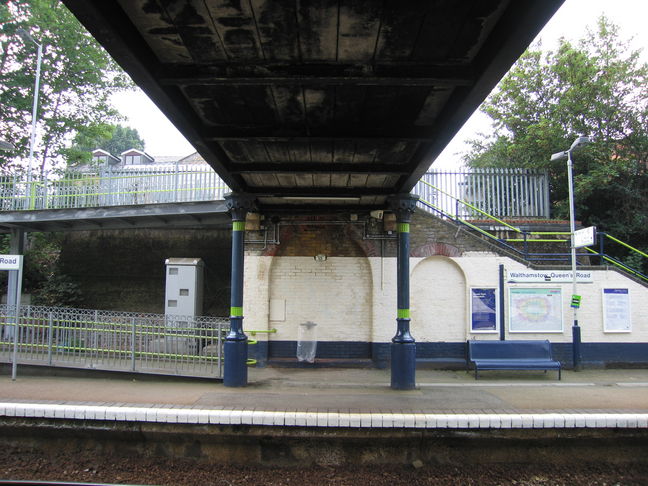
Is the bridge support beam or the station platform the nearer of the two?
the station platform

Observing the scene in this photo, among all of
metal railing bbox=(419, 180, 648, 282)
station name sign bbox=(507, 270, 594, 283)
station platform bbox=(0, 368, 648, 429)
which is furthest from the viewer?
metal railing bbox=(419, 180, 648, 282)

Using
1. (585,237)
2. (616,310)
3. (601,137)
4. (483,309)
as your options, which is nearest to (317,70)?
(483,309)

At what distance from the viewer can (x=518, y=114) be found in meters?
16.5

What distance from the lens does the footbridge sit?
3.54 m

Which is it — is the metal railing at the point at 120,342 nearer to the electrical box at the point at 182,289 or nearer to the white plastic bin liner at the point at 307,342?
the white plastic bin liner at the point at 307,342

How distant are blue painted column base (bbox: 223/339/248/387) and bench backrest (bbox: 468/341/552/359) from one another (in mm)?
4830

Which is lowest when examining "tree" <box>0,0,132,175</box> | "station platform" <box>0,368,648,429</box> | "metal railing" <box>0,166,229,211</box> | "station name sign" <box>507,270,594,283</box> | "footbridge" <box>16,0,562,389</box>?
"station platform" <box>0,368,648,429</box>

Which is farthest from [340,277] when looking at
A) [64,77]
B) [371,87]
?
[64,77]

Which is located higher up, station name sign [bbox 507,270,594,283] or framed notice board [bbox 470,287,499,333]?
station name sign [bbox 507,270,594,283]

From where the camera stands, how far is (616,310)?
10.2m

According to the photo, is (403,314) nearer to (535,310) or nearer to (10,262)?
(535,310)

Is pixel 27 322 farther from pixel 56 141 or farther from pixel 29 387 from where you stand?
pixel 56 141

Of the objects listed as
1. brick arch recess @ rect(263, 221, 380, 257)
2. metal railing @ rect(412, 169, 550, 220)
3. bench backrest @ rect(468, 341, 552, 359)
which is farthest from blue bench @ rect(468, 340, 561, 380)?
metal railing @ rect(412, 169, 550, 220)

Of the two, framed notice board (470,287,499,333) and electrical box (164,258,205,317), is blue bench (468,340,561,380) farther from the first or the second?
electrical box (164,258,205,317)
